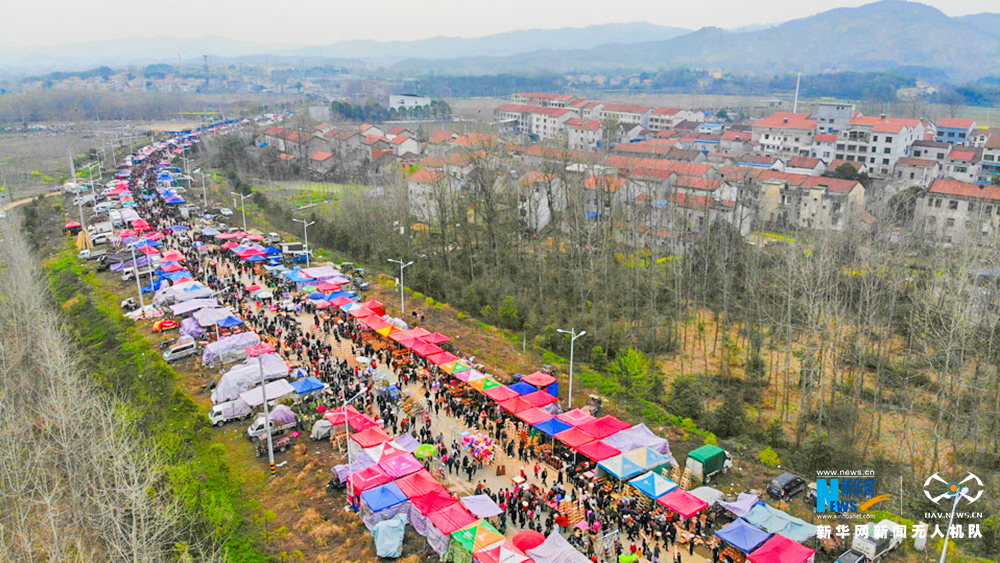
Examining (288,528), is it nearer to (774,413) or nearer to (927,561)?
(927,561)

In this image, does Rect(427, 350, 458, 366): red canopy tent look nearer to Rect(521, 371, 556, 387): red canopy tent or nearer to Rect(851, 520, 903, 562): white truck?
Rect(521, 371, 556, 387): red canopy tent

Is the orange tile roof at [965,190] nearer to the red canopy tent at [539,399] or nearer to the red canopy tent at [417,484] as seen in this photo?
the red canopy tent at [539,399]

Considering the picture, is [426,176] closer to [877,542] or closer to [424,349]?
[424,349]

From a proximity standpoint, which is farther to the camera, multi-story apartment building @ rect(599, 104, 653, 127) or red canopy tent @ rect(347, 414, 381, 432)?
multi-story apartment building @ rect(599, 104, 653, 127)

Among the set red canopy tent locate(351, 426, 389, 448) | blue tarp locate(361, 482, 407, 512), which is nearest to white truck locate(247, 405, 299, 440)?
red canopy tent locate(351, 426, 389, 448)

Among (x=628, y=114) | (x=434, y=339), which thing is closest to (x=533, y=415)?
(x=434, y=339)
